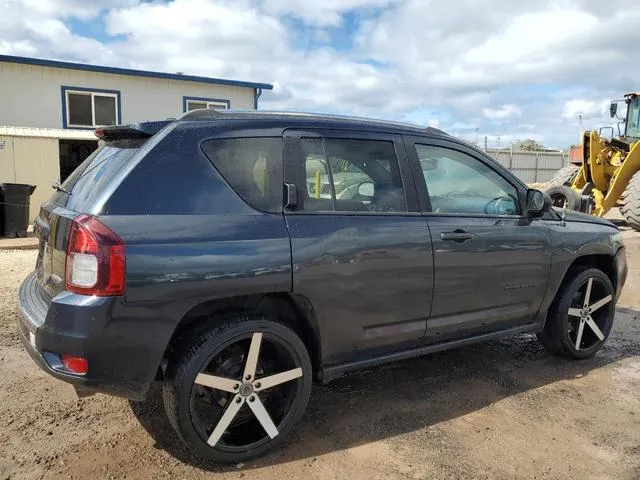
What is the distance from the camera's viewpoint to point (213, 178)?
291cm

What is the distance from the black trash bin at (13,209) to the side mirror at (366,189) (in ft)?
32.0

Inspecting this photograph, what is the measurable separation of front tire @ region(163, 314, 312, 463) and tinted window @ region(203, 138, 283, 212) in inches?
25.5

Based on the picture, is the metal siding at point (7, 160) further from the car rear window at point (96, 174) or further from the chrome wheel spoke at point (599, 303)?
the chrome wheel spoke at point (599, 303)

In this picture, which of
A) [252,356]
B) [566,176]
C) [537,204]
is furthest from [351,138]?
[566,176]

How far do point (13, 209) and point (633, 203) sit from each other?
12789mm

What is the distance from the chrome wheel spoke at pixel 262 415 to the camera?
2.97m

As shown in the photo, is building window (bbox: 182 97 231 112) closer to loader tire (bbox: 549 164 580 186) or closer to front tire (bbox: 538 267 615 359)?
loader tire (bbox: 549 164 580 186)

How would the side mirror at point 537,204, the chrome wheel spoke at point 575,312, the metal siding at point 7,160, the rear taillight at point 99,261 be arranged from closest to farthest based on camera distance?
the rear taillight at point 99,261
the side mirror at point 537,204
the chrome wheel spoke at point 575,312
the metal siding at point 7,160

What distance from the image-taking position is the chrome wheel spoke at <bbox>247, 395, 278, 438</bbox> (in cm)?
297

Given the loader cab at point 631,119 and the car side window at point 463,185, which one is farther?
the loader cab at point 631,119

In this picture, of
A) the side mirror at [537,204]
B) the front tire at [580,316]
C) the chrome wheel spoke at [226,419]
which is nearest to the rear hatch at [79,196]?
the chrome wheel spoke at [226,419]

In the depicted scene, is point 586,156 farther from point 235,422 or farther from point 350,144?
point 235,422

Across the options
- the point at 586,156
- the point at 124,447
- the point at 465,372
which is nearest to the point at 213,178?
the point at 124,447

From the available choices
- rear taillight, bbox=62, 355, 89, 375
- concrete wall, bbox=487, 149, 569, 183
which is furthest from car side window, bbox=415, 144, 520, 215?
concrete wall, bbox=487, 149, 569, 183
